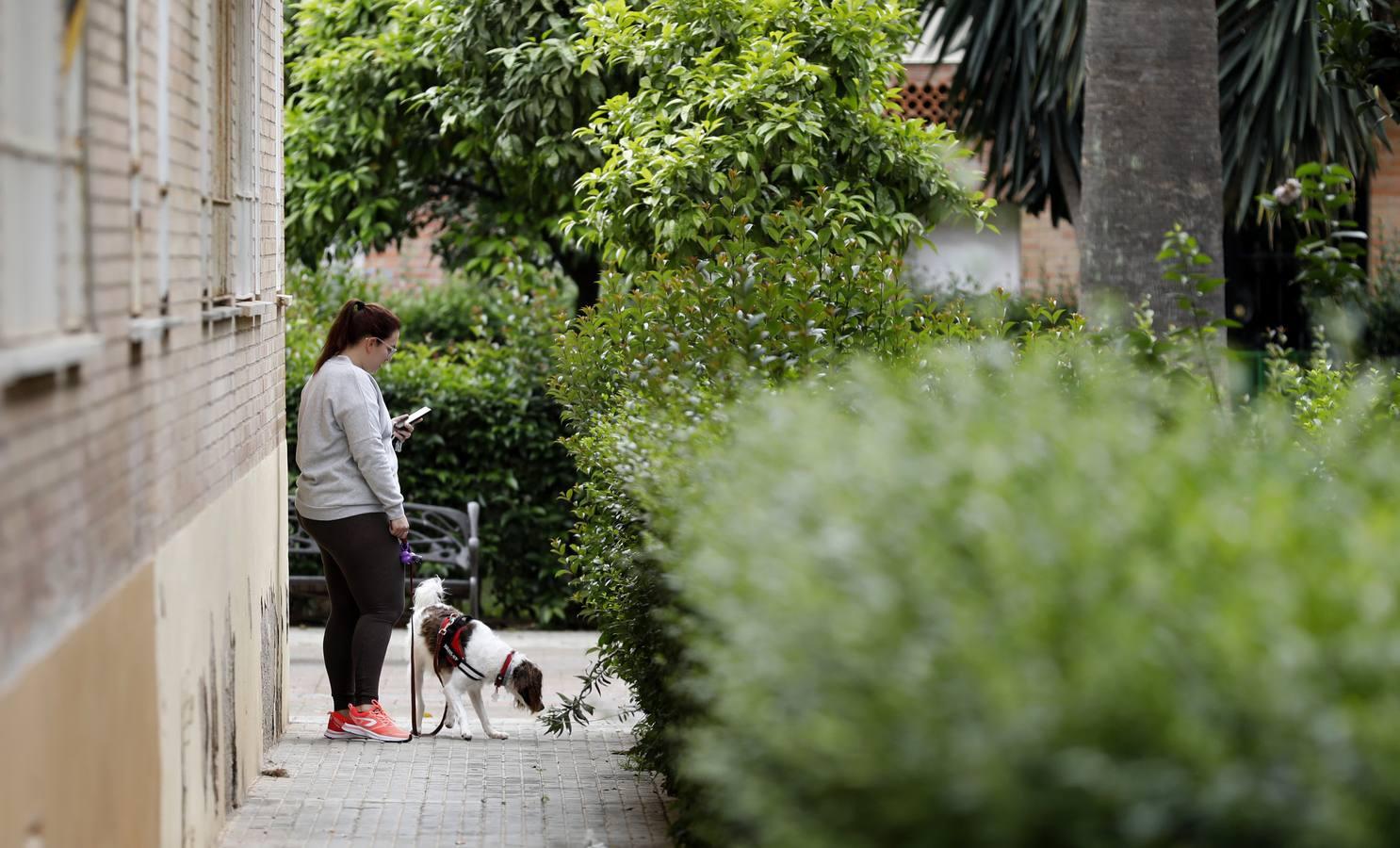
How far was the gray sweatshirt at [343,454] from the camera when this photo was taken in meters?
7.34

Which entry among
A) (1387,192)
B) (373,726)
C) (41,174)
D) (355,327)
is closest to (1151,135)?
(355,327)

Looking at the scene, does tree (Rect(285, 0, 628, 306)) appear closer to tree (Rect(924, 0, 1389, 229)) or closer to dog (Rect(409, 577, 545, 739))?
dog (Rect(409, 577, 545, 739))

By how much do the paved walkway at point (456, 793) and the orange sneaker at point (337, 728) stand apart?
44 mm

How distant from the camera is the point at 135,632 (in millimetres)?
4188

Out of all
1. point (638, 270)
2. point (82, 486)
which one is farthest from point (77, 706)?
A: point (638, 270)

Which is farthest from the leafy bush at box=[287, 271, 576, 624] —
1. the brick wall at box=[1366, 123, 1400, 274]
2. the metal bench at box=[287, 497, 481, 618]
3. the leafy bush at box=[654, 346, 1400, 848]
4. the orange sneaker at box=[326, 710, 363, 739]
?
the brick wall at box=[1366, 123, 1400, 274]

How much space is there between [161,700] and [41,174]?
1.71 metres

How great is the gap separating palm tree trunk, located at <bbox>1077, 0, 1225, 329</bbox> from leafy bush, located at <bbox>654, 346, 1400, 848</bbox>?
5063 mm

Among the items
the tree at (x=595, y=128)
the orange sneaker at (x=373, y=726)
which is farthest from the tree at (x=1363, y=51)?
the orange sneaker at (x=373, y=726)

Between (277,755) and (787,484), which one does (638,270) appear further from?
(787,484)

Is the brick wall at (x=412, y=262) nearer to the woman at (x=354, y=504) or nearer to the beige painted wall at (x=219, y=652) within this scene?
the woman at (x=354, y=504)

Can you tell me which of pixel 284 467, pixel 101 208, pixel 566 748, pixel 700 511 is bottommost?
pixel 566 748

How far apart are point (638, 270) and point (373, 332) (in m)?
1.68

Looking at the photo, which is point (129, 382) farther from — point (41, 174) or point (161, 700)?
point (161, 700)
